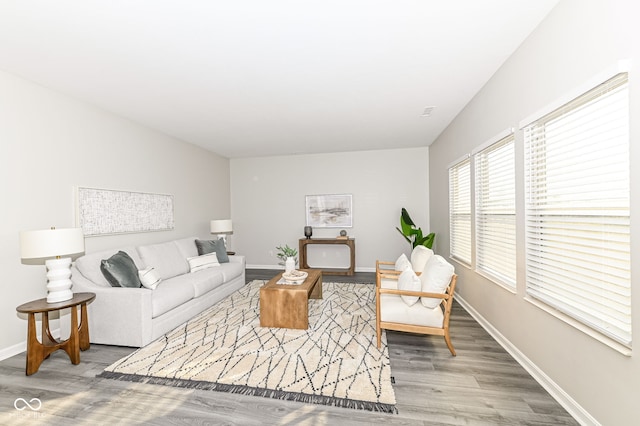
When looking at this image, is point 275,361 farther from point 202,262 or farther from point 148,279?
point 202,262

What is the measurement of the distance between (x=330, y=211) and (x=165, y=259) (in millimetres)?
3631

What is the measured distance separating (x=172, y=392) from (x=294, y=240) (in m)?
4.72

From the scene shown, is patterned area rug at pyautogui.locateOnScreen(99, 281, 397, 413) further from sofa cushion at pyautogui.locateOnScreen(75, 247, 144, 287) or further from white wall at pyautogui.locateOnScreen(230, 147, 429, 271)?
white wall at pyautogui.locateOnScreen(230, 147, 429, 271)

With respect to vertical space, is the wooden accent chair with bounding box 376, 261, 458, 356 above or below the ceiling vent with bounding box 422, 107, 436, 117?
below

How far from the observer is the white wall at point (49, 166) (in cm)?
269

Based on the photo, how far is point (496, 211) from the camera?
3014 millimetres

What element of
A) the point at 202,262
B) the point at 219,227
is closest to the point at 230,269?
the point at 202,262

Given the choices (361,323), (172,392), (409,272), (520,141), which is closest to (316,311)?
(361,323)

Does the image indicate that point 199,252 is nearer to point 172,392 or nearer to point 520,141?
point 172,392

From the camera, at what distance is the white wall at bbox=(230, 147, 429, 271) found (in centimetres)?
627

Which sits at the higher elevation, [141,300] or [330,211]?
[330,211]

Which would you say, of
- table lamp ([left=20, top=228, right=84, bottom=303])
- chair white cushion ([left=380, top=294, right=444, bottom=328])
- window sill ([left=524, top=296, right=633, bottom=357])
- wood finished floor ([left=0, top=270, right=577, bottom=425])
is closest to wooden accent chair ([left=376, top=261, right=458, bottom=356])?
chair white cushion ([left=380, top=294, right=444, bottom=328])

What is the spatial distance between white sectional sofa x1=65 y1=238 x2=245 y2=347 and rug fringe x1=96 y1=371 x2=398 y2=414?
1.73 feet

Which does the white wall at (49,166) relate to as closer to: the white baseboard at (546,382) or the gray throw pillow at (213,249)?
the gray throw pillow at (213,249)
